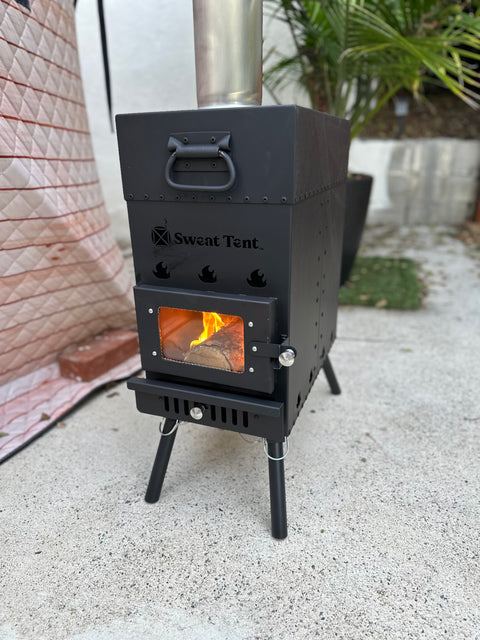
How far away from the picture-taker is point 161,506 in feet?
4.34

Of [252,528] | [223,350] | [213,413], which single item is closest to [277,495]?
[252,528]

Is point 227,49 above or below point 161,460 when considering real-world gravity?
above

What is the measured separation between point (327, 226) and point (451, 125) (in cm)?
475

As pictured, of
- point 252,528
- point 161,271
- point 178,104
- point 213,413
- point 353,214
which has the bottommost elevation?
point 252,528

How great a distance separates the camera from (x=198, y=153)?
966mm

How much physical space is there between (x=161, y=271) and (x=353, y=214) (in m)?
1.99

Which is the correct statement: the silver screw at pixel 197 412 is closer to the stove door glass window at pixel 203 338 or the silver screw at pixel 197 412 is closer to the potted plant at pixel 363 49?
the stove door glass window at pixel 203 338

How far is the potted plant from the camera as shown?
75.4 inches

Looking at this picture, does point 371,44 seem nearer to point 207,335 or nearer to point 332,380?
point 332,380

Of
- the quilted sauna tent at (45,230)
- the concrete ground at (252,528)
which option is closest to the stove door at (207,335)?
the concrete ground at (252,528)

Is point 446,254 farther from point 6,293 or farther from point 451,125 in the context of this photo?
point 6,293

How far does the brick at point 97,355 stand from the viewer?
1.94m

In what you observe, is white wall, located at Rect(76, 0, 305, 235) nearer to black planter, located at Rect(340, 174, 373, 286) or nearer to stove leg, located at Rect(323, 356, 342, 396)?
black planter, located at Rect(340, 174, 373, 286)

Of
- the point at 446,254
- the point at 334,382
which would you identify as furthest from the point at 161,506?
the point at 446,254
